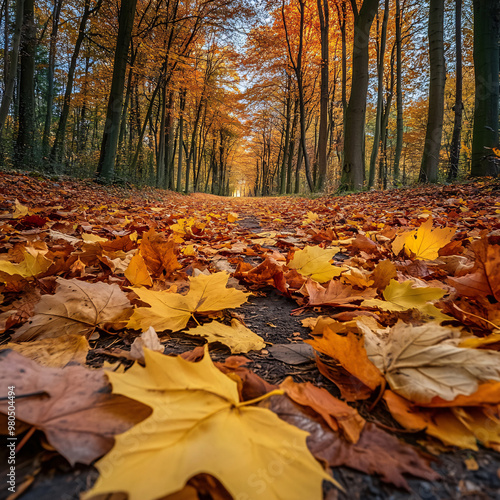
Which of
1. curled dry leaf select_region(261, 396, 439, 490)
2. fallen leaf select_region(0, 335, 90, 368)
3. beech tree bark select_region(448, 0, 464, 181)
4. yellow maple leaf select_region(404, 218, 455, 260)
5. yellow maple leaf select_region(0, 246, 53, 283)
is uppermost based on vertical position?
beech tree bark select_region(448, 0, 464, 181)

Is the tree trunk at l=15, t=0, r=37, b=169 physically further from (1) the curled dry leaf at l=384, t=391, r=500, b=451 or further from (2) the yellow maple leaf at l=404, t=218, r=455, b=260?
(1) the curled dry leaf at l=384, t=391, r=500, b=451

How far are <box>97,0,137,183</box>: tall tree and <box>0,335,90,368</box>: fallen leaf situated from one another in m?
8.75

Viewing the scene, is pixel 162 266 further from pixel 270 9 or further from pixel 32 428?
pixel 270 9

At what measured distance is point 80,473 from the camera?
1.38 ft

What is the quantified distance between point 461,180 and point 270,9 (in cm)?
1206

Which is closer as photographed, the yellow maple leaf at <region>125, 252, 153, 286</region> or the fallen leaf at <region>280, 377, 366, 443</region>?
the fallen leaf at <region>280, 377, 366, 443</region>

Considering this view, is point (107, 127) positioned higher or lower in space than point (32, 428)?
higher

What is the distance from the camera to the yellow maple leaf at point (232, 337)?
2.71 ft

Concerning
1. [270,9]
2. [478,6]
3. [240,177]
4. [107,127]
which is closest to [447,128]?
[270,9]

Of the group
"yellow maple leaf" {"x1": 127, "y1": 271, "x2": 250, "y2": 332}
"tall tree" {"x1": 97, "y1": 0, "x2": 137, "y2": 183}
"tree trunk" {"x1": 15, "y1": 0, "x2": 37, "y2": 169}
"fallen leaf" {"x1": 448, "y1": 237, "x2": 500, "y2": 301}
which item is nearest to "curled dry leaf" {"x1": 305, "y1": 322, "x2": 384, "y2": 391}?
"yellow maple leaf" {"x1": 127, "y1": 271, "x2": 250, "y2": 332}

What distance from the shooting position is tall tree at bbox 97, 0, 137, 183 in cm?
799

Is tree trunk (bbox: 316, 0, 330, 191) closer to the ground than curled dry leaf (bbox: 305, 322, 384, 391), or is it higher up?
higher up

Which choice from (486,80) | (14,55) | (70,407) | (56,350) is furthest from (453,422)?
(14,55)

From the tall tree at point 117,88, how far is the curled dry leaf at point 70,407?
903 centimetres
